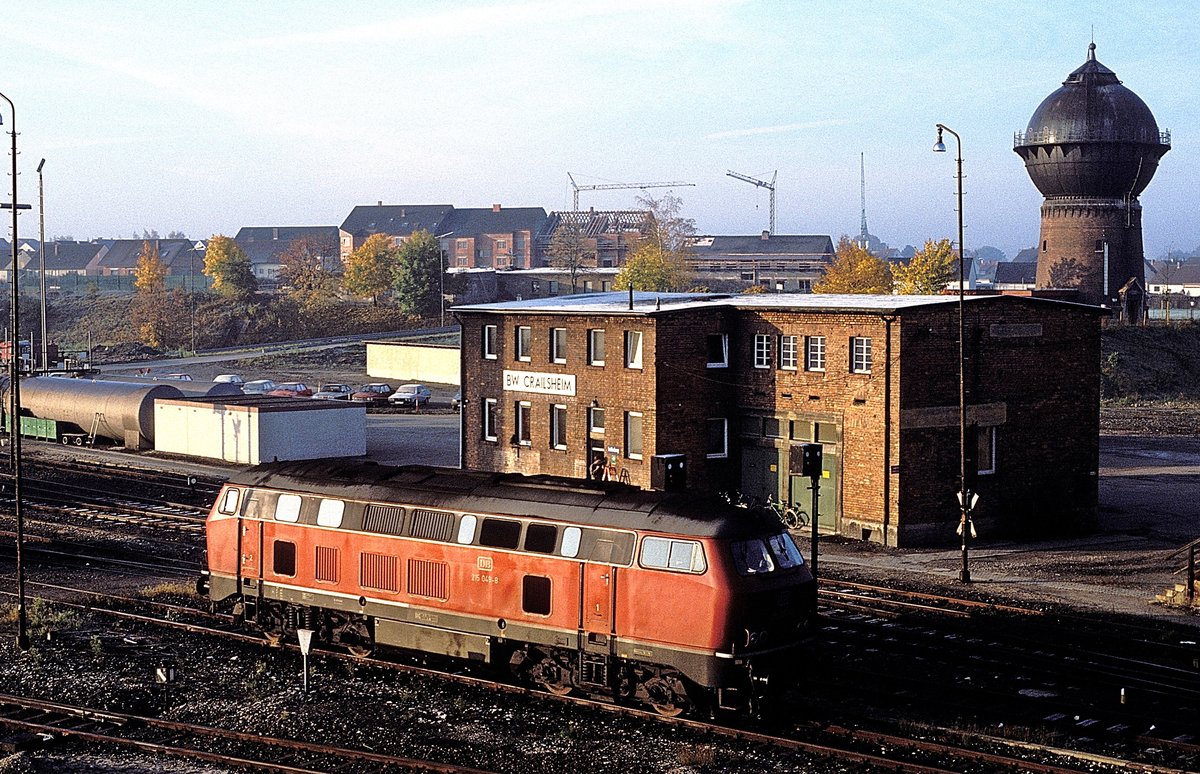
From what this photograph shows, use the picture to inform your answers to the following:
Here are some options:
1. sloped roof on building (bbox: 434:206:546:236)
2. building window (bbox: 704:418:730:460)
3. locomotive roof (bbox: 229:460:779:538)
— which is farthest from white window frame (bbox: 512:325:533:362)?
sloped roof on building (bbox: 434:206:546:236)

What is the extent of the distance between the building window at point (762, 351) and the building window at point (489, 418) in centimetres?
1069

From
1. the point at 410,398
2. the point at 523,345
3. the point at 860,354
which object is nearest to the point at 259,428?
the point at 523,345

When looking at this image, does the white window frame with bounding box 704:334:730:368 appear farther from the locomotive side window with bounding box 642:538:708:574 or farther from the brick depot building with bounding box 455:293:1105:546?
the locomotive side window with bounding box 642:538:708:574

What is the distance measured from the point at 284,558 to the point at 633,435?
60.8 feet

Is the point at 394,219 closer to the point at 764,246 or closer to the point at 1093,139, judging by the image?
the point at 764,246

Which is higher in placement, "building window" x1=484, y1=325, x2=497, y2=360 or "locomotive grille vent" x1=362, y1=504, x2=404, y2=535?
"building window" x1=484, y1=325, x2=497, y2=360

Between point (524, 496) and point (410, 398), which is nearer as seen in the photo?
point (524, 496)

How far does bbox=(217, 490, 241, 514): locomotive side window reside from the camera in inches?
998

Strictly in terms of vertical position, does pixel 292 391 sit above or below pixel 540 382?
below

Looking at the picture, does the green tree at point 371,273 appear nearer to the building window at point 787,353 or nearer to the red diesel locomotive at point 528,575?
the building window at point 787,353

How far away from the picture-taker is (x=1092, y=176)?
86.3 metres

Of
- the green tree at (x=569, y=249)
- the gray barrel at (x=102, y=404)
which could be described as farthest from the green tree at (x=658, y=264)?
the gray barrel at (x=102, y=404)

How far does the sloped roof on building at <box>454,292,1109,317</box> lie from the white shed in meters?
11.8

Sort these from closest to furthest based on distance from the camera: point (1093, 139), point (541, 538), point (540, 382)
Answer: point (541, 538), point (540, 382), point (1093, 139)
